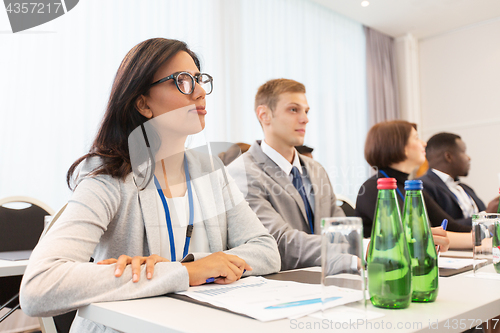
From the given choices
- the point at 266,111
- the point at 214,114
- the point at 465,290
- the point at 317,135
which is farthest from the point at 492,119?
the point at 465,290

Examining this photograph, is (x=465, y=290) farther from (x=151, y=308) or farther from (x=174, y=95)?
(x=174, y=95)

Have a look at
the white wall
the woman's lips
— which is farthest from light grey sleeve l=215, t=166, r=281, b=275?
the white wall

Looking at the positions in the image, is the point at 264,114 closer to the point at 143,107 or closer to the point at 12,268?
the point at 143,107

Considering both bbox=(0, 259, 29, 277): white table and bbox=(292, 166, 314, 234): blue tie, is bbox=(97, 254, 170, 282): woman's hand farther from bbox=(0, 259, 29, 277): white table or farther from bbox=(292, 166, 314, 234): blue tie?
bbox=(292, 166, 314, 234): blue tie

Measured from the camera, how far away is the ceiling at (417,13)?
456 centimetres

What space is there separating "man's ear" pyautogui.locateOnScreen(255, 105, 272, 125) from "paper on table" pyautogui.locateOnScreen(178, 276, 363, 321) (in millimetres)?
1412

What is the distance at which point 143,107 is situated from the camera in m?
1.27

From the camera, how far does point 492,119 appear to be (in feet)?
16.1

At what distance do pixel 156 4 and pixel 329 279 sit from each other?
10.5 feet

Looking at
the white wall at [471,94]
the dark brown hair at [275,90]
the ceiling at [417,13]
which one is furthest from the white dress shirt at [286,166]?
the white wall at [471,94]

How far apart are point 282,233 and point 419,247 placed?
0.86 m

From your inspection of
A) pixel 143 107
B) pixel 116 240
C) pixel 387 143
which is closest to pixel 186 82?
pixel 143 107

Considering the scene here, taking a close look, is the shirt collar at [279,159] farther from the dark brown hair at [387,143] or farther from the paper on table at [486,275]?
the paper on table at [486,275]

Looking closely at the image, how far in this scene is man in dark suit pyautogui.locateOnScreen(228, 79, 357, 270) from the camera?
154 cm
